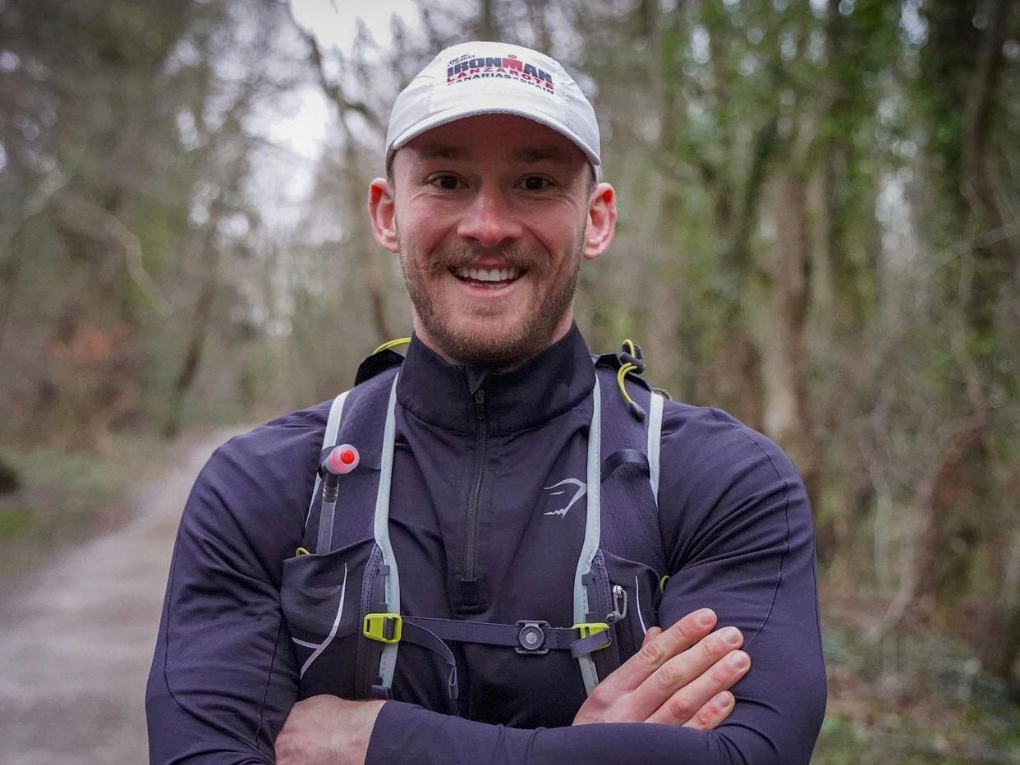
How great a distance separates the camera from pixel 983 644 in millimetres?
7625

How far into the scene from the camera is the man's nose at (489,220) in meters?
2.18

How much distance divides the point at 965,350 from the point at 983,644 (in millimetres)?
2279

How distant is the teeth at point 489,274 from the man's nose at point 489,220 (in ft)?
0.20

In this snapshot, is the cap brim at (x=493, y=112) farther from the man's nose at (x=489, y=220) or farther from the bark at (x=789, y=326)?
the bark at (x=789, y=326)

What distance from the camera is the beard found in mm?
2232

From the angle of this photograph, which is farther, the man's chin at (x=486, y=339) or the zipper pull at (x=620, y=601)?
the man's chin at (x=486, y=339)

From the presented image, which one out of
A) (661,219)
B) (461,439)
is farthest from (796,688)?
(661,219)

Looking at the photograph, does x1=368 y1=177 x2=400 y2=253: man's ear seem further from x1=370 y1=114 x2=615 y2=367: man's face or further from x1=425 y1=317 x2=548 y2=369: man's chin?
x1=425 y1=317 x2=548 y2=369: man's chin

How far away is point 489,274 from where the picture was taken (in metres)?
2.24

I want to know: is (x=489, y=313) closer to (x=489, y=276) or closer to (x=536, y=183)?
(x=489, y=276)

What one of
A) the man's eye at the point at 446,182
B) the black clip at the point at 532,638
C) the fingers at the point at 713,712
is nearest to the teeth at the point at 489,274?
the man's eye at the point at 446,182

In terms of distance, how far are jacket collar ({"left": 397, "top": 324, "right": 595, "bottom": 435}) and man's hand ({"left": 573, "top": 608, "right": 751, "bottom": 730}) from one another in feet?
1.82

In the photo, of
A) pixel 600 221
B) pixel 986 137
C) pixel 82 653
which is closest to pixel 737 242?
pixel 986 137

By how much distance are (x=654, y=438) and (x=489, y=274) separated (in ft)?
1.71
